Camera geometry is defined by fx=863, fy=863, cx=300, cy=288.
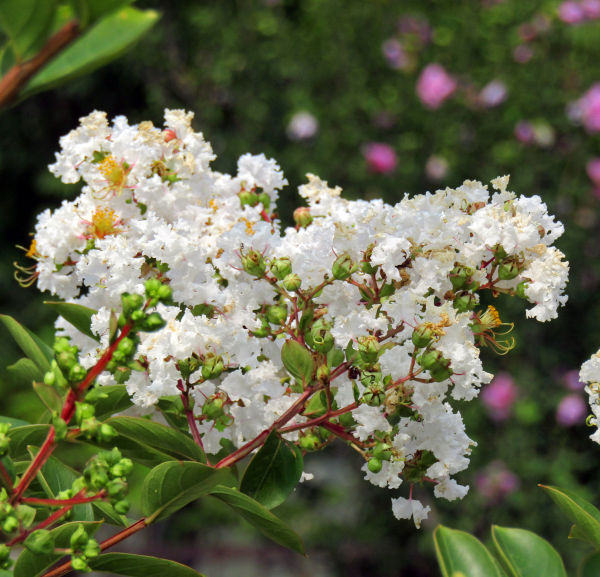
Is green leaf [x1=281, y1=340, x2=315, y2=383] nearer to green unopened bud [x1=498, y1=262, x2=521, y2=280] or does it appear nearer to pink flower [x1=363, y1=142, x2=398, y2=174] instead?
green unopened bud [x1=498, y1=262, x2=521, y2=280]

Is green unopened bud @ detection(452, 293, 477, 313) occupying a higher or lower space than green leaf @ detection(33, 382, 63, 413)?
lower

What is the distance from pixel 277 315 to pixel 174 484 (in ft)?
0.55

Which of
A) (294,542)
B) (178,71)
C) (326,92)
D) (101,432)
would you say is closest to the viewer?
(101,432)

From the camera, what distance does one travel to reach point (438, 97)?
275cm

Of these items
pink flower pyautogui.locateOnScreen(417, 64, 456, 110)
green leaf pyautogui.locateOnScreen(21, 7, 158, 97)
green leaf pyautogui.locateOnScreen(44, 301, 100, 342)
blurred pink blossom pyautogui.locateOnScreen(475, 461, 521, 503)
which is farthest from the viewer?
pink flower pyautogui.locateOnScreen(417, 64, 456, 110)

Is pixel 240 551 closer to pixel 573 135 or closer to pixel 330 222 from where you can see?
pixel 573 135

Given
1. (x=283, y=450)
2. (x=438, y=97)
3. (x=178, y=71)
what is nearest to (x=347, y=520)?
(x=438, y=97)

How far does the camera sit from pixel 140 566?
2.12 feet

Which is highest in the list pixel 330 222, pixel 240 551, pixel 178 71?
pixel 178 71

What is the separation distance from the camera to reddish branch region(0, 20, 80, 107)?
37 cm

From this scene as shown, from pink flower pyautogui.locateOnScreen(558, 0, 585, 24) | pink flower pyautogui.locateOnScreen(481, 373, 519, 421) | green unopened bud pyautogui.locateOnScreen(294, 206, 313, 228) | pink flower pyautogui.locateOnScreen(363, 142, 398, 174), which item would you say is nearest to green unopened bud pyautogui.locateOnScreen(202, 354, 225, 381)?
green unopened bud pyautogui.locateOnScreen(294, 206, 313, 228)

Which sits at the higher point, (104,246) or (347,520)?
(104,246)

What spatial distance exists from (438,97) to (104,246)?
2149 mm

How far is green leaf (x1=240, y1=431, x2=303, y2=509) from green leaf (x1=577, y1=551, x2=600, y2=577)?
24 cm
